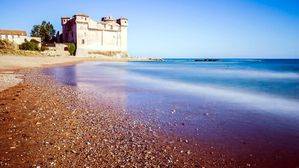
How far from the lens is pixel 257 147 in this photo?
8055mm

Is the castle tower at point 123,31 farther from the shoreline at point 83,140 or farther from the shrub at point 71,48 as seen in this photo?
the shoreline at point 83,140

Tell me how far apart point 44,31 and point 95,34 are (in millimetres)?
19144

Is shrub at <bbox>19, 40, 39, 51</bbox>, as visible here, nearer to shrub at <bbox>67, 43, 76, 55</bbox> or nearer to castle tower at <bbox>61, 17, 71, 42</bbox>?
shrub at <bbox>67, 43, 76, 55</bbox>

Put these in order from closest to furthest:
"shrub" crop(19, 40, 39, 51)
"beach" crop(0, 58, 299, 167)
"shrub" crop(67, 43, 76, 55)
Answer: "beach" crop(0, 58, 299, 167) → "shrub" crop(19, 40, 39, 51) → "shrub" crop(67, 43, 76, 55)

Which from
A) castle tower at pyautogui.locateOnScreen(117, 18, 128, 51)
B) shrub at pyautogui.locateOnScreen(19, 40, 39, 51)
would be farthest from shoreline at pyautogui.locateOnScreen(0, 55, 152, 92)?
castle tower at pyautogui.locateOnScreen(117, 18, 128, 51)

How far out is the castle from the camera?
90.8 metres

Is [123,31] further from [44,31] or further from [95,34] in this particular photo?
[44,31]

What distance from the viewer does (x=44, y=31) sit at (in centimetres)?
9944

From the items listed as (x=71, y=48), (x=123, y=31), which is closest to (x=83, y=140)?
(x=71, y=48)

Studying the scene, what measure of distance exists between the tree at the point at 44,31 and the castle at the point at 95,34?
3760 millimetres

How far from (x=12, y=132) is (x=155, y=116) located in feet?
17.6

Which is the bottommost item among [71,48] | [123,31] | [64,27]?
[71,48]

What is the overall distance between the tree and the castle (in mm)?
3760

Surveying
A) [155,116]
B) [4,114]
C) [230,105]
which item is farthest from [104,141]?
[230,105]
